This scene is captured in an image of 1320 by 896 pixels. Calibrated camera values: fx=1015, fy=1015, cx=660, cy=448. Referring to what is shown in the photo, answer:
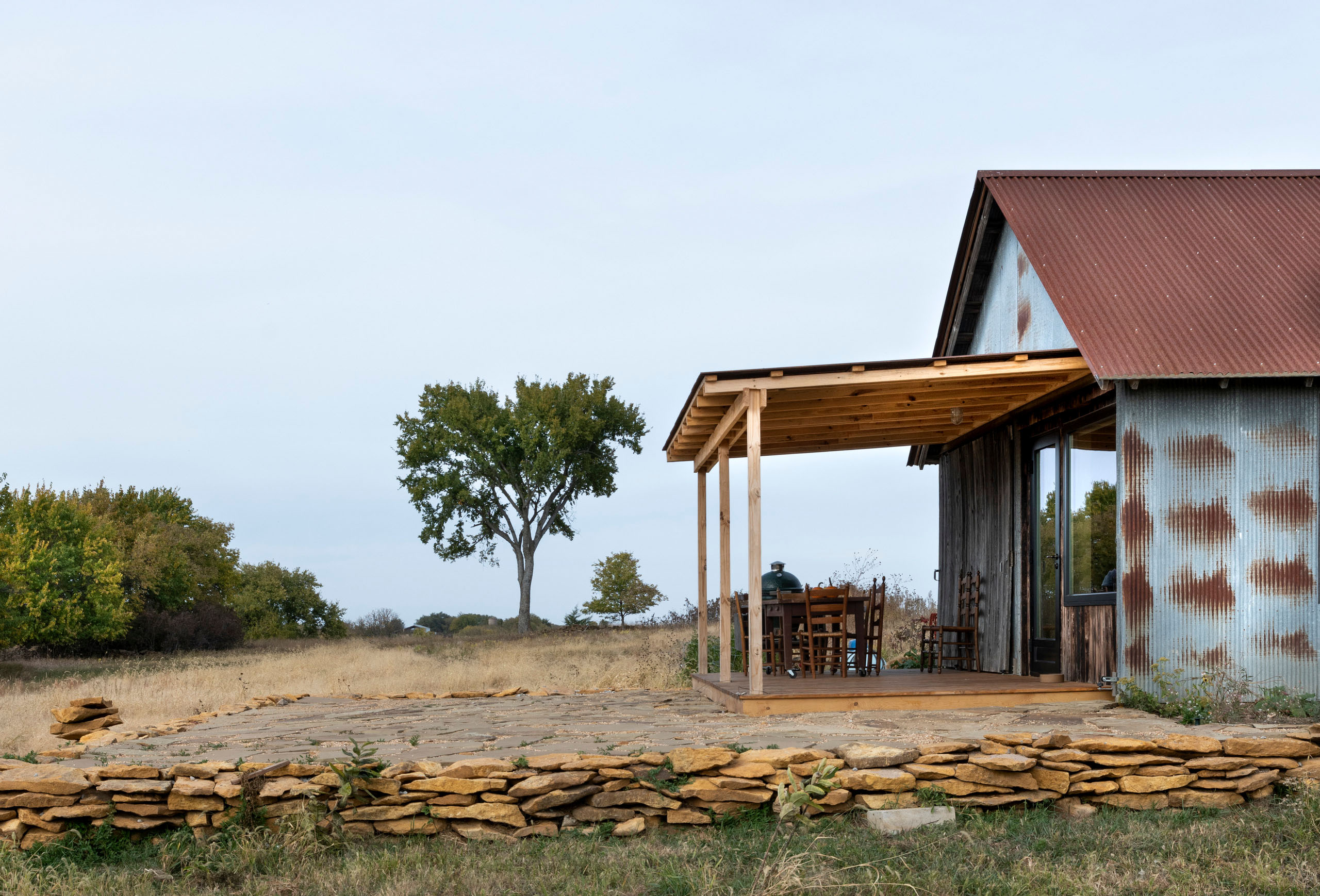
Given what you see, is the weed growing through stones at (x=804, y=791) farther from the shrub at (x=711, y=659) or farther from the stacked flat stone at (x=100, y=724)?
the shrub at (x=711, y=659)

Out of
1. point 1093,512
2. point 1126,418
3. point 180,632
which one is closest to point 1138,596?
point 1093,512

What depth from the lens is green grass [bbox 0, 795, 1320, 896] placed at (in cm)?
424

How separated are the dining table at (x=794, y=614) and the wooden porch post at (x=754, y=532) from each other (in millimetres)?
2000

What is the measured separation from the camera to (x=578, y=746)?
6270 millimetres

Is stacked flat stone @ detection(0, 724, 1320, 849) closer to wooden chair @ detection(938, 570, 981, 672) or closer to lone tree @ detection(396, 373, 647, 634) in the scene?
wooden chair @ detection(938, 570, 981, 672)

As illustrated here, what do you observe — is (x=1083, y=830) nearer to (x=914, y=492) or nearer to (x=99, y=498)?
(x=914, y=492)

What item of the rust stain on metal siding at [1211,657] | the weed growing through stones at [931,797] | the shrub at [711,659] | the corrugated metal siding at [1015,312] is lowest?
the shrub at [711,659]

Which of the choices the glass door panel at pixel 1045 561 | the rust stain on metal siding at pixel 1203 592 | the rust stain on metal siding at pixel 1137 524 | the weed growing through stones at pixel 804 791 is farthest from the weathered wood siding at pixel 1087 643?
the weed growing through stones at pixel 804 791

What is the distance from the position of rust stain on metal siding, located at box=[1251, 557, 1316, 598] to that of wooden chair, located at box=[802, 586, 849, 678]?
348 centimetres

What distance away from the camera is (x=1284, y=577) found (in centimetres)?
788

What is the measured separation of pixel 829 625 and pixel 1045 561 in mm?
2310

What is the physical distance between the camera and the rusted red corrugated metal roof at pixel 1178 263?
7.99 meters

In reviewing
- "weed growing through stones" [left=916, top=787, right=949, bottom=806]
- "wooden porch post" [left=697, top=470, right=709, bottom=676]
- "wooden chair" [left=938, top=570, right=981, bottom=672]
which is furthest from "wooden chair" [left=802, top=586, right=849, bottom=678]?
"weed growing through stones" [left=916, top=787, right=949, bottom=806]

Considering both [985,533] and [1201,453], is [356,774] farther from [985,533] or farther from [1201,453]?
[985,533]
